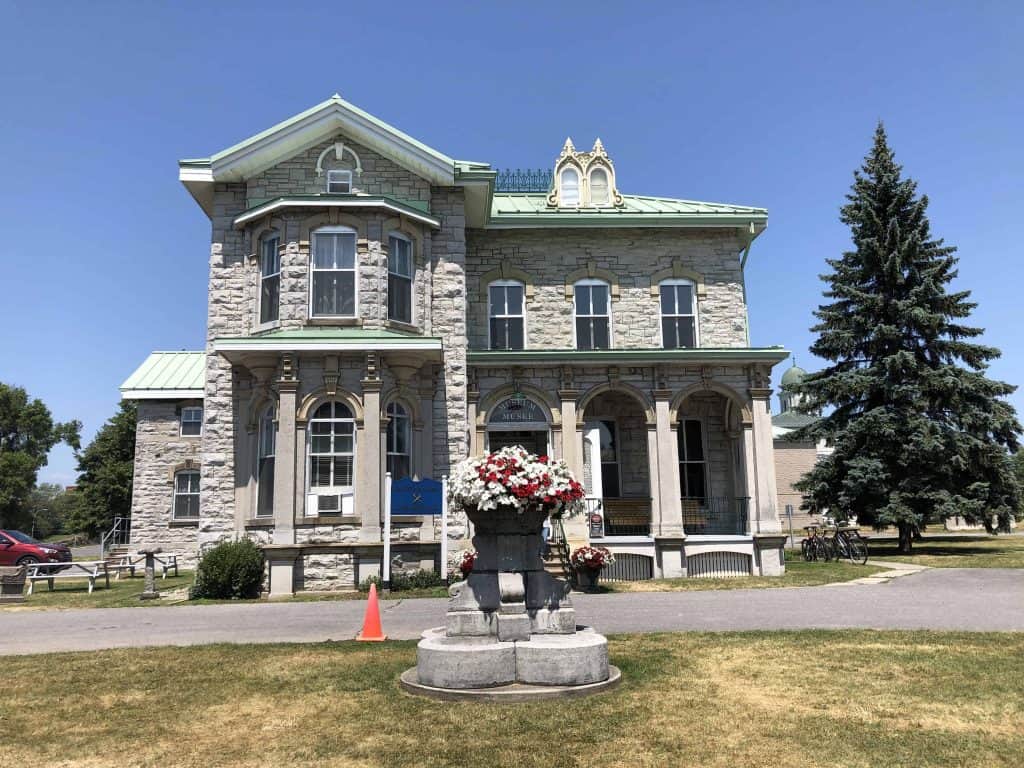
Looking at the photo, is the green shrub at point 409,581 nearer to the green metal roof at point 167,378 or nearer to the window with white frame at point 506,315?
the window with white frame at point 506,315

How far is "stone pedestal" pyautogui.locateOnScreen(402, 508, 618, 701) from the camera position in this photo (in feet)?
23.6

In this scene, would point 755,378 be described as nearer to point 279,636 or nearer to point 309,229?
point 309,229

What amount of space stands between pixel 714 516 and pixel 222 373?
13333mm

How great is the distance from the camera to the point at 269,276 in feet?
60.2

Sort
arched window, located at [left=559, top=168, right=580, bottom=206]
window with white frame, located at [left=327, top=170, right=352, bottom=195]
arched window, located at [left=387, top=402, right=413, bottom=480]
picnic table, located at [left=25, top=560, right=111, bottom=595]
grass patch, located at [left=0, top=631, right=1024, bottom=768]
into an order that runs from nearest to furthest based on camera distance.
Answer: grass patch, located at [left=0, top=631, right=1024, bottom=768] → arched window, located at [left=387, top=402, right=413, bottom=480] → window with white frame, located at [left=327, top=170, right=352, bottom=195] → picnic table, located at [left=25, top=560, right=111, bottom=595] → arched window, located at [left=559, top=168, right=580, bottom=206]

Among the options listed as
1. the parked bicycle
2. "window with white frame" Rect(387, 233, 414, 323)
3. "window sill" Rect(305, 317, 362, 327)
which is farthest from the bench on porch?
"window sill" Rect(305, 317, 362, 327)

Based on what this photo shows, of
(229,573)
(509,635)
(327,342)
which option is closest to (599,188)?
(327,342)

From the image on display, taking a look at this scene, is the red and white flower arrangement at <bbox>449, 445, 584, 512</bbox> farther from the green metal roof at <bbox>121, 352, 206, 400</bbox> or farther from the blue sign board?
the green metal roof at <bbox>121, 352, 206, 400</bbox>

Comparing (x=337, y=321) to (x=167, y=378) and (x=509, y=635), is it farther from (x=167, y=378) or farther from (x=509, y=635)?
(x=167, y=378)

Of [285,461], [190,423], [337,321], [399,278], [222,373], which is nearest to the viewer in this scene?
[285,461]

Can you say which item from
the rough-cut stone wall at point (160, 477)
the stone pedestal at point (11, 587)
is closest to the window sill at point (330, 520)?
the stone pedestal at point (11, 587)

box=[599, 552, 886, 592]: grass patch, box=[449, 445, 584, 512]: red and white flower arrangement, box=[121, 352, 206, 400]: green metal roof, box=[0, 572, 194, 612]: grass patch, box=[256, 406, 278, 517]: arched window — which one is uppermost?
box=[121, 352, 206, 400]: green metal roof

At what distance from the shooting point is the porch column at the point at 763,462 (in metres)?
19.6

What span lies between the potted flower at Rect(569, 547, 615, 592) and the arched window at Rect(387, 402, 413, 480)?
173 inches
